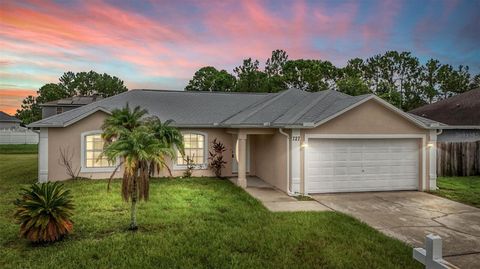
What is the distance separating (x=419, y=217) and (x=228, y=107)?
36.5 ft

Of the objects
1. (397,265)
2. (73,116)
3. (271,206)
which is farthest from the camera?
(73,116)

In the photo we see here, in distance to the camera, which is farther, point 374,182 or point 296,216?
point 374,182

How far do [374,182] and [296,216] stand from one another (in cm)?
503

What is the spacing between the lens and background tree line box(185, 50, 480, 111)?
131 feet

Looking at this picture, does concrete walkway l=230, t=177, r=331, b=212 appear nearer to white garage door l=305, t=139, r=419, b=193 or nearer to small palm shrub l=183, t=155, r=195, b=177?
white garage door l=305, t=139, r=419, b=193

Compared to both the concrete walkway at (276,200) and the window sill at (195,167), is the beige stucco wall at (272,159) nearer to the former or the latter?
the concrete walkway at (276,200)

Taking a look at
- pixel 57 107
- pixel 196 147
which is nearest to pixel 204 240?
pixel 196 147

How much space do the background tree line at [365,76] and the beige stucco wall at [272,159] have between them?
989 inches

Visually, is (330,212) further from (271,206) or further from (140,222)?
(140,222)

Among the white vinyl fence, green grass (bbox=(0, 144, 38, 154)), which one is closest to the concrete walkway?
green grass (bbox=(0, 144, 38, 154))

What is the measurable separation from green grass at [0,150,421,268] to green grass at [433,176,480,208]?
17.4ft

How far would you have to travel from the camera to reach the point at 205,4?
41.4 ft

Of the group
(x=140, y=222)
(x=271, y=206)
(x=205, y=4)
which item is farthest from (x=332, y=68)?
(x=140, y=222)

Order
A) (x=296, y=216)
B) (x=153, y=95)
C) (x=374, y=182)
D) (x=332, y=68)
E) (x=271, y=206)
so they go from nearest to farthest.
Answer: (x=296, y=216) → (x=271, y=206) → (x=374, y=182) → (x=153, y=95) → (x=332, y=68)
